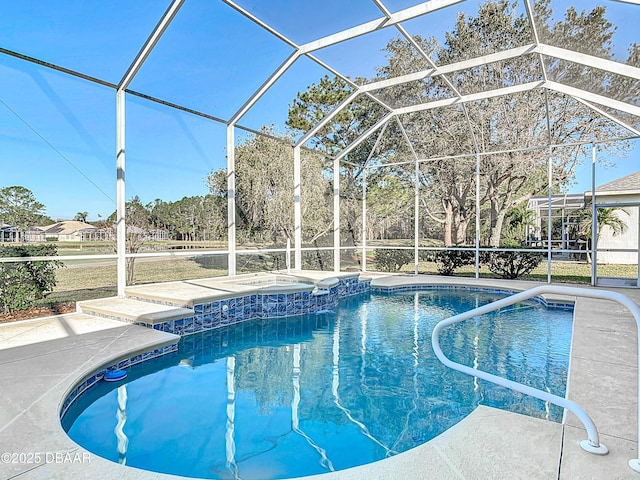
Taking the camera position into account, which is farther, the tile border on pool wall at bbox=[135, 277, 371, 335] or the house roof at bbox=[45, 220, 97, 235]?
the house roof at bbox=[45, 220, 97, 235]

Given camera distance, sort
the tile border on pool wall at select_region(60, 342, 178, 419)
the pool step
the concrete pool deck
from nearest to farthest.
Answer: the concrete pool deck, the tile border on pool wall at select_region(60, 342, 178, 419), the pool step

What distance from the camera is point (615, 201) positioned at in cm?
1108

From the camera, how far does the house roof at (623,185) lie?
1095 centimetres

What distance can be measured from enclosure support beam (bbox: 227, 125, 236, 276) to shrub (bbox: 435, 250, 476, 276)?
7.33 metres

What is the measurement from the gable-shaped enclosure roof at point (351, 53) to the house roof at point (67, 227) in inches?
38.4

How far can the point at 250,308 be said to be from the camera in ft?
24.9

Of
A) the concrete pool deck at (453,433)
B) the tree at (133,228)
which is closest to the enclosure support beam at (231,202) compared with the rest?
the tree at (133,228)

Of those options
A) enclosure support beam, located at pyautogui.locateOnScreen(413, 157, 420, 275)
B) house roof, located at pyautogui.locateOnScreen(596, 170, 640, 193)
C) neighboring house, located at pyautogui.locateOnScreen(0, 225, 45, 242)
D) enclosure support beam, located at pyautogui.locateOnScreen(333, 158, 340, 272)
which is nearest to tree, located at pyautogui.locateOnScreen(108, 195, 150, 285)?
neighboring house, located at pyautogui.locateOnScreen(0, 225, 45, 242)

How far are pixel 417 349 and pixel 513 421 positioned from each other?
2784 millimetres

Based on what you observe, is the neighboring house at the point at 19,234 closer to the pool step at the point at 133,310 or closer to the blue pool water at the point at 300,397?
the pool step at the point at 133,310

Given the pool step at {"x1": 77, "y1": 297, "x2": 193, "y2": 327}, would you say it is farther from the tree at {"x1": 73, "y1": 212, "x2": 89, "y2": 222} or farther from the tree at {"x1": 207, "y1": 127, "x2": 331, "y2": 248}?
the tree at {"x1": 207, "y1": 127, "x2": 331, "y2": 248}

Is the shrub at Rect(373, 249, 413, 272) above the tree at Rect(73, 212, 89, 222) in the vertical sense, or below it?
below

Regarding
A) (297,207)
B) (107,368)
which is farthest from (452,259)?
(107,368)

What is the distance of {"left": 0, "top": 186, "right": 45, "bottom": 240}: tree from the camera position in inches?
246
